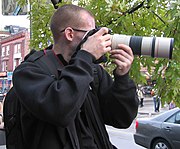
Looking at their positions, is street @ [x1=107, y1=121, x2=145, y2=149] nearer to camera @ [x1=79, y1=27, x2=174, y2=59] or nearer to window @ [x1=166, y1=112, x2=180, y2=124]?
window @ [x1=166, y1=112, x2=180, y2=124]

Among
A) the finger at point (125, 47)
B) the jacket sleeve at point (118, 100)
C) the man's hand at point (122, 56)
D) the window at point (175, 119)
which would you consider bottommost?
the window at point (175, 119)

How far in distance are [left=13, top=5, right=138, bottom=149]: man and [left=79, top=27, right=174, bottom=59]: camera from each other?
37 millimetres

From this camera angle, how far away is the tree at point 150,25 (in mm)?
2557

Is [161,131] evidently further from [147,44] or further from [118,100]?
[147,44]

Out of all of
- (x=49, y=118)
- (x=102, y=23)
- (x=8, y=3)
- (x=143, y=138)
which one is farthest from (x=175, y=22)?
(x=143, y=138)

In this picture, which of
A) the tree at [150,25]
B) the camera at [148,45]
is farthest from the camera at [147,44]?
the tree at [150,25]

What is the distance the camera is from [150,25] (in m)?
2.83

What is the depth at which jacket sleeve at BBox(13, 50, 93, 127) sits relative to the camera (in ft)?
4.71

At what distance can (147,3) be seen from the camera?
282cm

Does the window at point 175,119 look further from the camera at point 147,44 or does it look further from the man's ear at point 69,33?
the man's ear at point 69,33

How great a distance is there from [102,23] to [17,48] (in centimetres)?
4240

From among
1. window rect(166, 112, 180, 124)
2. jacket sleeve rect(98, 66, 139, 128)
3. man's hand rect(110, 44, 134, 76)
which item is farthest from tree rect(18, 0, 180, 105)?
window rect(166, 112, 180, 124)

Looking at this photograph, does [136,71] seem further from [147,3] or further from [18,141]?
[18,141]

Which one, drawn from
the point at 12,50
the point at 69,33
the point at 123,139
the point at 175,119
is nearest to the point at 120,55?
the point at 69,33
